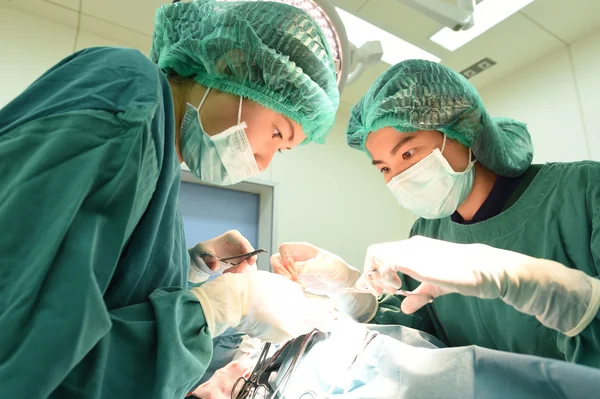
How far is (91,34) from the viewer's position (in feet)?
8.09

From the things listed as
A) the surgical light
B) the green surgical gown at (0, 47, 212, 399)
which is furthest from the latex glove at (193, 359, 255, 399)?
the surgical light

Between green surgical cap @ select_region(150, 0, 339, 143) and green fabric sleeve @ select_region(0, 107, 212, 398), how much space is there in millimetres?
435

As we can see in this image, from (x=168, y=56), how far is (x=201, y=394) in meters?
1.12

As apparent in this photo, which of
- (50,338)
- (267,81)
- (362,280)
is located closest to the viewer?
(50,338)

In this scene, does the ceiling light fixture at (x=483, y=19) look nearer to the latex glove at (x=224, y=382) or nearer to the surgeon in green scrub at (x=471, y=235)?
the surgeon in green scrub at (x=471, y=235)

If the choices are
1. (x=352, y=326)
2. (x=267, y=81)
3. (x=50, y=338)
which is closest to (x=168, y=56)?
(x=267, y=81)

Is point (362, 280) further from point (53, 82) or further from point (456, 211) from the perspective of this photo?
point (53, 82)

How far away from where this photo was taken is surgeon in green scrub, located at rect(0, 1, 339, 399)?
0.54 meters

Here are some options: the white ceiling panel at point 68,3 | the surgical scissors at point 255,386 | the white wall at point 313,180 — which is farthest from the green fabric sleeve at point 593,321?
the white ceiling panel at point 68,3

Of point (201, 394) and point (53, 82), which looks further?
point (201, 394)

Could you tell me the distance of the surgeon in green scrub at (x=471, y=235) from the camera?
0.88m

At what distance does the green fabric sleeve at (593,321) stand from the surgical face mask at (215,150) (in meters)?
0.93

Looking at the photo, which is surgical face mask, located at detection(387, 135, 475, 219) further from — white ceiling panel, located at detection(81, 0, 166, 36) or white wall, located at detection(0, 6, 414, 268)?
white ceiling panel, located at detection(81, 0, 166, 36)

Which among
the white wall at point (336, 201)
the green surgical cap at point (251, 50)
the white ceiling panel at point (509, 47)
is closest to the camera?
the green surgical cap at point (251, 50)
